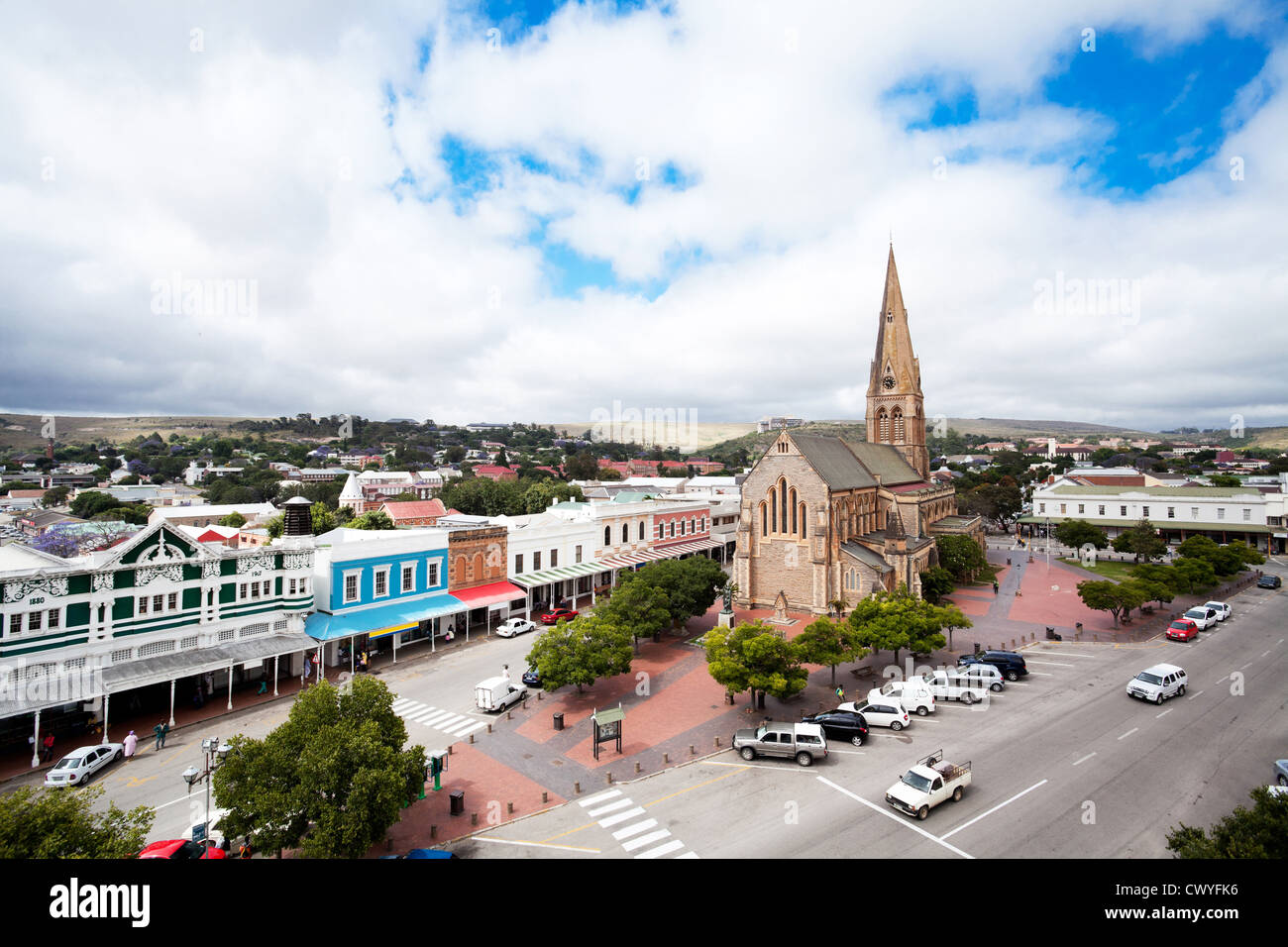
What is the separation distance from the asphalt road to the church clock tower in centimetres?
3328

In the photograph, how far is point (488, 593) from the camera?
35906 mm

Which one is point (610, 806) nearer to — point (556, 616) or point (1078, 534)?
point (556, 616)

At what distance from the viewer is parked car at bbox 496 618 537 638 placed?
117ft

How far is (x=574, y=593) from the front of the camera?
1697 inches

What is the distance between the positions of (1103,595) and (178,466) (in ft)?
594

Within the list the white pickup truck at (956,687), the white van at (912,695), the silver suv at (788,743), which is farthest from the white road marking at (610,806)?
the white pickup truck at (956,687)

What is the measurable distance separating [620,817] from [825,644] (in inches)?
435

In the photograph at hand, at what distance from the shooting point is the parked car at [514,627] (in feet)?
117

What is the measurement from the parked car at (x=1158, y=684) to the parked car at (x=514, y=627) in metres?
29.8

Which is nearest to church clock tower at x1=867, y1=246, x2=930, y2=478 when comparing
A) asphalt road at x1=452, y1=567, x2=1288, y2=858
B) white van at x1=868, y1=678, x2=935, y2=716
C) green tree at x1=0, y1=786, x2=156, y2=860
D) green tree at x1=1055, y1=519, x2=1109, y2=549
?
green tree at x1=1055, y1=519, x2=1109, y2=549

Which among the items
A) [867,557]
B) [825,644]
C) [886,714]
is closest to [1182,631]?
[867,557]
